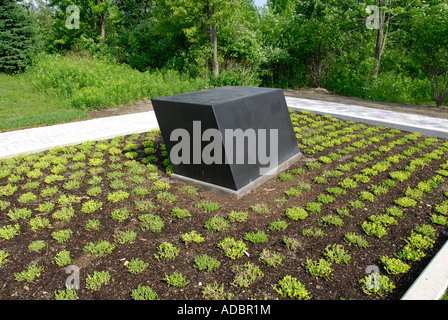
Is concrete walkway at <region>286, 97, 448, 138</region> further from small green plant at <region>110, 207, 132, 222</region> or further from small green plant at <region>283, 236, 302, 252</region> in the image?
small green plant at <region>110, 207, 132, 222</region>

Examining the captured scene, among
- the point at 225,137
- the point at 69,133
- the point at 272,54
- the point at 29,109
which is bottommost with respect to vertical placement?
the point at 69,133

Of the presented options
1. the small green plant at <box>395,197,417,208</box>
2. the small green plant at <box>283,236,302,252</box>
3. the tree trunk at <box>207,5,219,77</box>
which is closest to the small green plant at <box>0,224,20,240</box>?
the small green plant at <box>283,236,302,252</box>

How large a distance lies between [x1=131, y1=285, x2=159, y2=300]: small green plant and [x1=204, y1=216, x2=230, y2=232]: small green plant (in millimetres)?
998

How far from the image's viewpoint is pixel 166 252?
3.10m

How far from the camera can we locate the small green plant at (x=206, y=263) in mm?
2910

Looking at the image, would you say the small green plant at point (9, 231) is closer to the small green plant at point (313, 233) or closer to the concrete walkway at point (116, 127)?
the concrete walkway at point (116, 127)

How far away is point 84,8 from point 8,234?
2143 cm

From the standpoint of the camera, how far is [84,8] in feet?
67.8

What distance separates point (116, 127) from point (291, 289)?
597 cm

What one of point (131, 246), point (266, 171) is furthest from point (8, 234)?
point (266, 171)

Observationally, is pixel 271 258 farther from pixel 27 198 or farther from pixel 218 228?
pixel 27 198

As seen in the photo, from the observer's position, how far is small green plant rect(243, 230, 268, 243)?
327 cm

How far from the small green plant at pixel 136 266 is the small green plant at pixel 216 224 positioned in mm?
809

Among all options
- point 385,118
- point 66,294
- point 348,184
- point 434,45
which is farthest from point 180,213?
point 434,45
